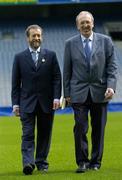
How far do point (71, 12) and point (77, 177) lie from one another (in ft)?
108

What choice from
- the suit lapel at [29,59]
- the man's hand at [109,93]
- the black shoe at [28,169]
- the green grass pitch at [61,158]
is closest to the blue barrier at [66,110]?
the green grass pitch at [61,158]

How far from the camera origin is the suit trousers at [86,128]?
911 cm

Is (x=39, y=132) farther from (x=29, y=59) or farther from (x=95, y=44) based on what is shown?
(x=95, y=44)

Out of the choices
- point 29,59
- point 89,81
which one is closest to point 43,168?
point 89,81

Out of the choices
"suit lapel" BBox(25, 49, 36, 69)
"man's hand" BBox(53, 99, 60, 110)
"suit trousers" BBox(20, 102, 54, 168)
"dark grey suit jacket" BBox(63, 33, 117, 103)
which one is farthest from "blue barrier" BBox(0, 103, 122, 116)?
"dark grey suit jacket" BBox(63, 33, 117, 103)

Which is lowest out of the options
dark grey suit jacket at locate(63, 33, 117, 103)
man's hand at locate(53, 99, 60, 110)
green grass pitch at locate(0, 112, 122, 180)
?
green grass pitch at locate(0, 112, 122, 180)

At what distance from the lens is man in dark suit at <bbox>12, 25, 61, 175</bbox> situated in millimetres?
9438

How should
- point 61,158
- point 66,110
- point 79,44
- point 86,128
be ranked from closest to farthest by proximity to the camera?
point 86,128
point 79,44
point 61,158
point 66,110

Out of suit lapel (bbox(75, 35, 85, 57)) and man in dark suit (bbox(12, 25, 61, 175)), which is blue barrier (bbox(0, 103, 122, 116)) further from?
suit lapel (bbox(75, 35, 85, 57))

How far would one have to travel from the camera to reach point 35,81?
9.48m

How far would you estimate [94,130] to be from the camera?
938 cm

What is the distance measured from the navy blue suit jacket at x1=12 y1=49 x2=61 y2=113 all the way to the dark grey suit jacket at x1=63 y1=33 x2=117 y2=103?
0.28m

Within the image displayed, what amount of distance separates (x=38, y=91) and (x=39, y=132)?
0.59 meters

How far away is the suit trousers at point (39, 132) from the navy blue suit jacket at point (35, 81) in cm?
10
